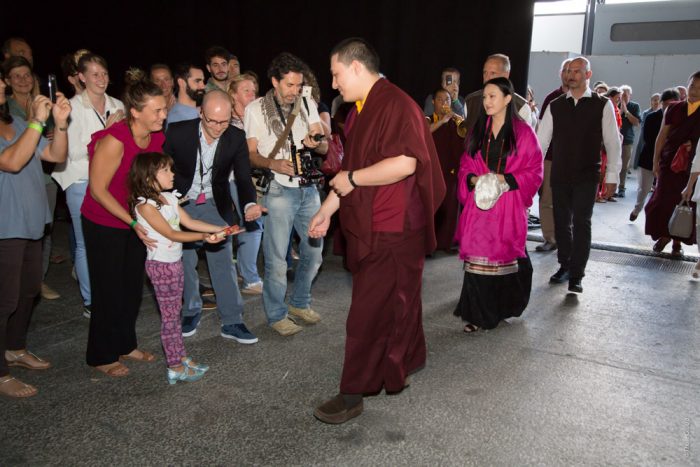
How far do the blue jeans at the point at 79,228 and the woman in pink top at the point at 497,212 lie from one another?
8.13 ft

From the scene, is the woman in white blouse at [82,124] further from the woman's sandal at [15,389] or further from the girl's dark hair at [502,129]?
the girl's dark hair at [502,129]

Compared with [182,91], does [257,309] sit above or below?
below

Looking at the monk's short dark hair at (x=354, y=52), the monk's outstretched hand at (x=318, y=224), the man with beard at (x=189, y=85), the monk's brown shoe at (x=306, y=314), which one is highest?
the monk's short dark hair at (x=354, y=52)

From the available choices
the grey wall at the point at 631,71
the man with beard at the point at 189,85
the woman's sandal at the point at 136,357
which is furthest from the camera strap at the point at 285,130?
the grey wall at the point at 631,71

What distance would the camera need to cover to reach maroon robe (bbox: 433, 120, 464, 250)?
5551mm

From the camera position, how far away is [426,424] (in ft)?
9.04

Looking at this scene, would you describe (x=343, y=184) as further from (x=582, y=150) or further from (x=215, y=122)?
(x=582, y=150)

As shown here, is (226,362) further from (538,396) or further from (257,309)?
(538,396)

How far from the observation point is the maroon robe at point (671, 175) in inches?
222

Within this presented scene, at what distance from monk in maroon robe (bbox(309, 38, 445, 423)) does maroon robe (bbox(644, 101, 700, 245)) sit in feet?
13.2

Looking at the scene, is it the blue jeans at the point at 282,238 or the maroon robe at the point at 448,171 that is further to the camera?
the maroon robe at the point at 448,171

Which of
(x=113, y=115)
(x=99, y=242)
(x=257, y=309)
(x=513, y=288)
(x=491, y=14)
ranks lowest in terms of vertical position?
(x=257, y=309)

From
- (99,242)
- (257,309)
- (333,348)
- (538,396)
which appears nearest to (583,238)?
(538,396)

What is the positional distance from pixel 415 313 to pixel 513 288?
1.34 m
